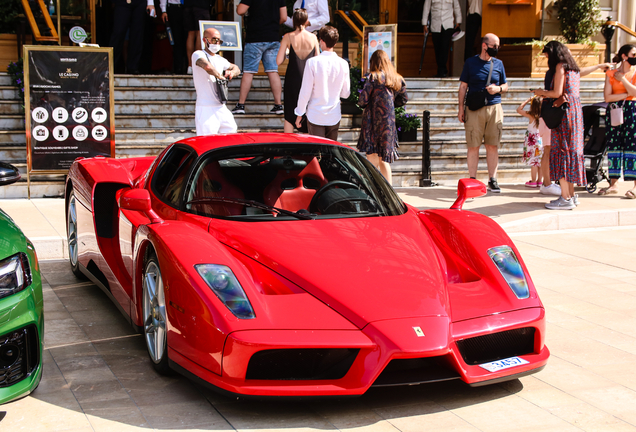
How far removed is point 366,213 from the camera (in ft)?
15.2

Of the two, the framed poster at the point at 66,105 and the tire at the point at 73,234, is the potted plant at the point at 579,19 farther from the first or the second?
the tire at the point at 73,234

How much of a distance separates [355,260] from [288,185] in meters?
1.10

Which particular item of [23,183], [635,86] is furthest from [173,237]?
[635,86]

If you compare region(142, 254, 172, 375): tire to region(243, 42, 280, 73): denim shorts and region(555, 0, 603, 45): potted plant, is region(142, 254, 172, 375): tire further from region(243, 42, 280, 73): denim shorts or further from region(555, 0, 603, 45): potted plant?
region(555, 0, 603, 45): potted plant

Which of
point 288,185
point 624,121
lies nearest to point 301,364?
point 288,185

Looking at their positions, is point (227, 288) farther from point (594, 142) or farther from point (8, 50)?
point (8, 50)

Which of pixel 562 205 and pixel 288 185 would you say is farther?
pixel 562 205

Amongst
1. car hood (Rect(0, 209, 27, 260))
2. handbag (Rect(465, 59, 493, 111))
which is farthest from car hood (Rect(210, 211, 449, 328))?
handbag (Rect(465, 59, 493, 111))

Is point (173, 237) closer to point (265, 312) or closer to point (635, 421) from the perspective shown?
point (265, 312)

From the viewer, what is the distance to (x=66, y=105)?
9.52m

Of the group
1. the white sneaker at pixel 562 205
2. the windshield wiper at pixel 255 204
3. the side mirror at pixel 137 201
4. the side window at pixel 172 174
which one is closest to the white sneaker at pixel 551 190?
the white sneaker at pixel 562 205

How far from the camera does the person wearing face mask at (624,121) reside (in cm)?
1014

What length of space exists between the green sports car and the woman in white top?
6429 millimetres

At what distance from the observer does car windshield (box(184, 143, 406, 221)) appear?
4496 millimetres
